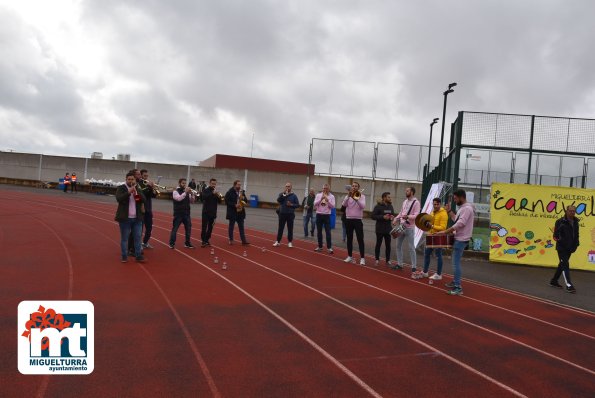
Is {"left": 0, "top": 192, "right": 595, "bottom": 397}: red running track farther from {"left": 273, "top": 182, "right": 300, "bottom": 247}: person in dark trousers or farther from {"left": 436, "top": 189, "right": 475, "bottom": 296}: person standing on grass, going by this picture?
{"left": 273, "top": 182, "right": 300, "bottom": 247}: person in dark trousers

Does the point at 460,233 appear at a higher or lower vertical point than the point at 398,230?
higher

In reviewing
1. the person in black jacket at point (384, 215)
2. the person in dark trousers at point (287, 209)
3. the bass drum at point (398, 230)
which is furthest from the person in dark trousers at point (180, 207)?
the bass drum at point (398, 230)

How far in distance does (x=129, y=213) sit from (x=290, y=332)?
4813mm

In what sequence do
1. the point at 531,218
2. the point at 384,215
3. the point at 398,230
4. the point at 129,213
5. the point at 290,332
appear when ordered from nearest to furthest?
1. the point at 290,332
2. the point at 129,213
3. the point at 398,230
4. the point at 384,215
5. the point at 531,218

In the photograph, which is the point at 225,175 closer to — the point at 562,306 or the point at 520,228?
the point at 520,228

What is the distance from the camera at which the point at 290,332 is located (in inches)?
206

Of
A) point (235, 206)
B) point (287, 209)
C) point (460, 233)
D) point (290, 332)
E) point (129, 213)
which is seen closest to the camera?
point (290, 332)

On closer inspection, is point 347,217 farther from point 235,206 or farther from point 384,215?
point 235,206

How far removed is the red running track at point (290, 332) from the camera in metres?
3.93

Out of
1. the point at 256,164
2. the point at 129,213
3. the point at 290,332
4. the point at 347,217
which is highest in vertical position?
the point at 256,164

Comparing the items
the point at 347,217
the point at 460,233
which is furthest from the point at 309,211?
the point at 460,233

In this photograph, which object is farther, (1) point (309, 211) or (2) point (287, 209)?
(1) point (309, 211)

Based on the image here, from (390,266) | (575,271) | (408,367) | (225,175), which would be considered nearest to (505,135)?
(575,271)

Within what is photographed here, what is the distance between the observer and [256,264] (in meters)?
9.53
